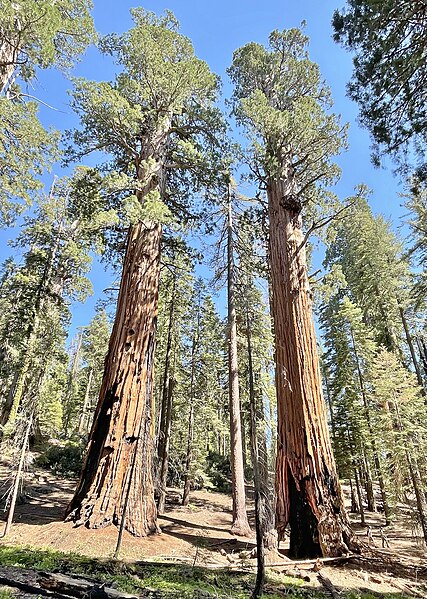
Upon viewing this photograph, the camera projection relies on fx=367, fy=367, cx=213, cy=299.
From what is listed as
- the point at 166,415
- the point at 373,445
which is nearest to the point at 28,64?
the point at 166,415

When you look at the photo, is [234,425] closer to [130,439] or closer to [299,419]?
[130,439]

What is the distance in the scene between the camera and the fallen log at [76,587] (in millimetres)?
2407

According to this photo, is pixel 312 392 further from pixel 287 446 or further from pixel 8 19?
pixel 8 19

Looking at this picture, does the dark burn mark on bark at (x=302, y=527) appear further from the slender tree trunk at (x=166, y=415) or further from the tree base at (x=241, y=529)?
the slender tree trunk at (x=166, y=415)

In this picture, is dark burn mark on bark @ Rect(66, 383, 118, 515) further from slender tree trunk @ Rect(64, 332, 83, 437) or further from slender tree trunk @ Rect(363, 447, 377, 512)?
slender tree trunk @ Rect(64, 332, 83, 437)

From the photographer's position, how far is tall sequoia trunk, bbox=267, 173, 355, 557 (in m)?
4.98

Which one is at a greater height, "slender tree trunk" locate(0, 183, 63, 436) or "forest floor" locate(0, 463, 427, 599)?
"slender tree trunk" locate(0, 183, 63, 436)

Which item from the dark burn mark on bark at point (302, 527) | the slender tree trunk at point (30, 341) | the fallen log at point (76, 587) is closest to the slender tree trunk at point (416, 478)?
the dark burn mark on bark at point (302, 527)

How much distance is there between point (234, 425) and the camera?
10.8 metres

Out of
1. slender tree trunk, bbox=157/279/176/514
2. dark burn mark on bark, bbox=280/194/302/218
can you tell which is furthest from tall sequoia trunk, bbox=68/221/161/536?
slender tree trunk, bbox=157/279/176/514

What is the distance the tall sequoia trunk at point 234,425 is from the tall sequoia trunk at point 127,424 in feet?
15.6

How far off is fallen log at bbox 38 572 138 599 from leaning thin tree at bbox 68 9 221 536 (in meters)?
2.33

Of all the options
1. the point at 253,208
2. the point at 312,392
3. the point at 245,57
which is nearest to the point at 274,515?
the point at 312,392

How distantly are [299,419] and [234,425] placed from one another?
552 centimetres
